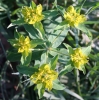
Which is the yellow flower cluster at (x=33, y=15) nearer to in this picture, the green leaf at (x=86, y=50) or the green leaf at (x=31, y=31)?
the green leaf at (x=31, y=31)

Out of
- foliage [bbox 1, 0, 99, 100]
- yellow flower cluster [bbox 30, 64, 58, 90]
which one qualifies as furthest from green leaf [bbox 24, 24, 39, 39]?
yellow flower cluster [bbox 30, 64, 58, 90]

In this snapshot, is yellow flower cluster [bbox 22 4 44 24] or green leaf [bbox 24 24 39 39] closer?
yellow flower cluster [bbox 22 4 44 24]

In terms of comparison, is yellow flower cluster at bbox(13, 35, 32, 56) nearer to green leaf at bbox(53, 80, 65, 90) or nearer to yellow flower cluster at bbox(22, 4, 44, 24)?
yellow flower cluster at bbox(22, 4, 44, 24)

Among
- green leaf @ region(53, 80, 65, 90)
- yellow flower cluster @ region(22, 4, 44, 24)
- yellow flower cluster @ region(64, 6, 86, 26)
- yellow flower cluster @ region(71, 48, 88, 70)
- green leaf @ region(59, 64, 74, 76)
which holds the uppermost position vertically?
yellow flower cluster @ region(22, 4, 44, 24)

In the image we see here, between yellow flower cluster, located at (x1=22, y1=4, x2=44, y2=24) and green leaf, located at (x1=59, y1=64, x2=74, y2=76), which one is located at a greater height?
yellow flower cluster, located at (x1=22, y1=4, x2=44, y2=24)

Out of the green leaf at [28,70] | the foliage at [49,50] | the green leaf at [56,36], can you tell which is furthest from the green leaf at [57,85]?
the green leaf at [56,36]

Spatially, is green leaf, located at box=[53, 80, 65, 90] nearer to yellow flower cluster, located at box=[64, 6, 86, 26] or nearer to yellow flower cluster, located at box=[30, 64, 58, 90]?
yellow flower cluster, located at box=[30, 64, 58, 90]
